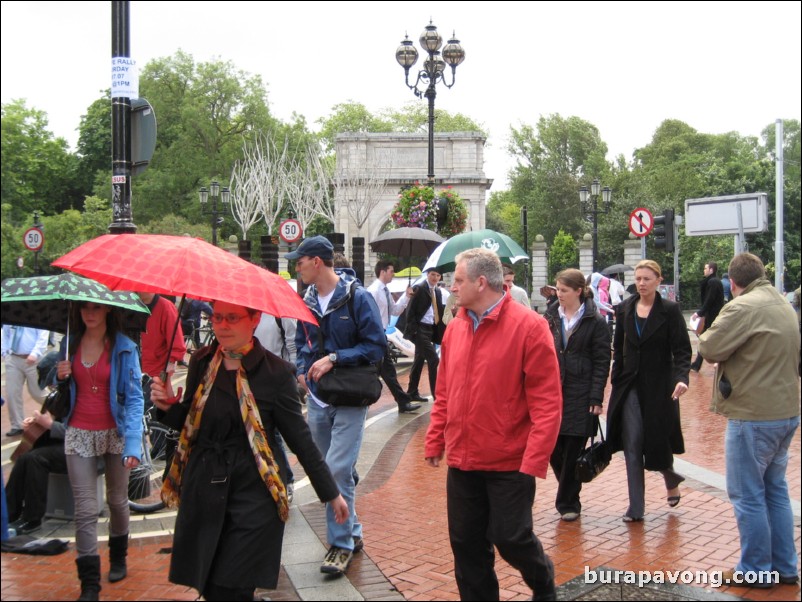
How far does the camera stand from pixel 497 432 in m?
4.26

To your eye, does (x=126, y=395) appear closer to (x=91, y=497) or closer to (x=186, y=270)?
(x=91, y=497)

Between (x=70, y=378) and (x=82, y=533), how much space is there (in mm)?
911

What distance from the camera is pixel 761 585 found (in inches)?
194

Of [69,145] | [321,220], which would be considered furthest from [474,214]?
[69,145]

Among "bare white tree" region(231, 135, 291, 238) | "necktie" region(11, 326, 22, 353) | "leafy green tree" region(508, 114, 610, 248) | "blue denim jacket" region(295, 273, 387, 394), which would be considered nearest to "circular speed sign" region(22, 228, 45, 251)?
"blue denim jacket" region(295, 273, 387, 394)

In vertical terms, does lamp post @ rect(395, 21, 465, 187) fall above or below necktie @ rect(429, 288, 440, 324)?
above

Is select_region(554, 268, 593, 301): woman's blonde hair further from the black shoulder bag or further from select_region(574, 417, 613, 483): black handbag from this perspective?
the black shoulder bag

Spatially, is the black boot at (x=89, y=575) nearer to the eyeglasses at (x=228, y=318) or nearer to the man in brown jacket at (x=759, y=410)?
the eyeglasses at (x=228, y=318)

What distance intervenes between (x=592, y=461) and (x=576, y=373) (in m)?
0.67

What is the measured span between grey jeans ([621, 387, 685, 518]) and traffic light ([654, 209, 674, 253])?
1164cm

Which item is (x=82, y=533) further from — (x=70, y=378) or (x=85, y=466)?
(x=70, y=378)

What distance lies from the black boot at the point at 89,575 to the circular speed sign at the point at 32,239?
1.83 m

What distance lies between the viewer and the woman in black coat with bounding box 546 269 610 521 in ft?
20.9

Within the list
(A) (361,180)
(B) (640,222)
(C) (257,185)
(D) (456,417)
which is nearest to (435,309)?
(D) (456,417)
